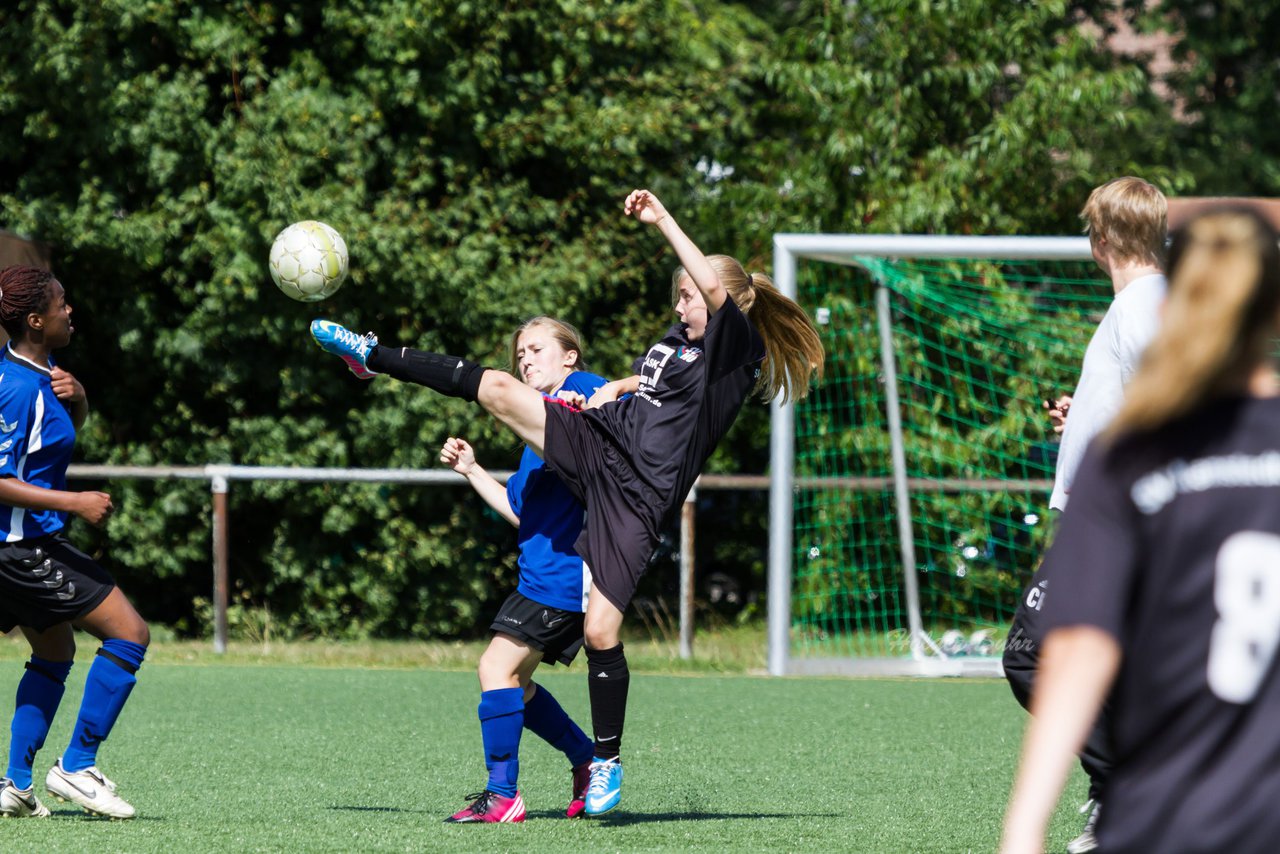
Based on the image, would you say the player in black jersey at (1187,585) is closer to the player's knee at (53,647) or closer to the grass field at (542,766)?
the grass field at (542,766)

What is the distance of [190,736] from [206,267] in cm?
580

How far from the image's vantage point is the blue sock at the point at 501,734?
4.77 meters

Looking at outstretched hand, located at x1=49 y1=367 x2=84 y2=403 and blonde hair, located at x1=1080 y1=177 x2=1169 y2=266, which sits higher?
blonde hair, located at x1=1080 y1=177 x2=1169 y2=266

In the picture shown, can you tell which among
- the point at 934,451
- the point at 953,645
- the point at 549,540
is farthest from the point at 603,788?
the point at 934,451

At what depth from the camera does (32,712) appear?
15.9 feet

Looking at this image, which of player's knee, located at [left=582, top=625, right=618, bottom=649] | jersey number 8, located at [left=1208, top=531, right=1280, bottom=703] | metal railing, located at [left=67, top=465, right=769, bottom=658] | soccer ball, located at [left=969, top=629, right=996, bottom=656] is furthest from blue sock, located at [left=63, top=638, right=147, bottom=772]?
soccer ball, located at [left=969, top=629, right=996, bottom=656]

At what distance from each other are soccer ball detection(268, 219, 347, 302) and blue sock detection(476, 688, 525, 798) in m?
1.86

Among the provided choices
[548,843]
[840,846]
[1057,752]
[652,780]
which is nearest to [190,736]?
[652,780]

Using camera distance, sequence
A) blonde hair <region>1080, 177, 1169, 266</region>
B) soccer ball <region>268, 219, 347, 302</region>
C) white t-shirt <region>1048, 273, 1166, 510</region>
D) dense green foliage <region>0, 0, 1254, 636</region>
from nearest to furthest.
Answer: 1. white t-shirt <region>1048, 273, 1166, 510</region>
2. blonde hair <region>1080, 177, 1169, 266</region>
3. soccer ball <region>268, 219, 347, 302</region>
4. dense green foliage <region>0, 0, 1254, 636</region>

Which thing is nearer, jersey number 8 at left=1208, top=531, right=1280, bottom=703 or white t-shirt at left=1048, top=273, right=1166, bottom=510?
jersey number 8 at left=1208, top=531, right=1280, bottom=703

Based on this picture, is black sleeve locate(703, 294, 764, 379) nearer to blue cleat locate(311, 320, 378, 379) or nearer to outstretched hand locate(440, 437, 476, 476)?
outstretched hand locate(440, 437, 476, 476)

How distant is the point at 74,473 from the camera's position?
10.7 meters

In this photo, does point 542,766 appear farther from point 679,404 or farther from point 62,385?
point 62,385

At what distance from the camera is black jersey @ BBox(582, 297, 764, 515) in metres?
4.78
